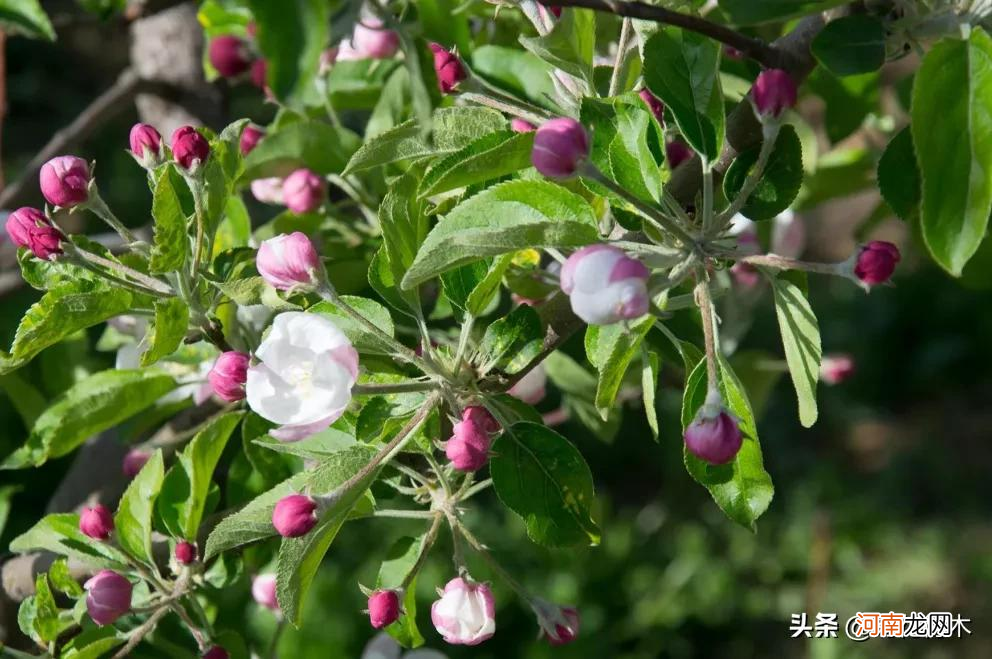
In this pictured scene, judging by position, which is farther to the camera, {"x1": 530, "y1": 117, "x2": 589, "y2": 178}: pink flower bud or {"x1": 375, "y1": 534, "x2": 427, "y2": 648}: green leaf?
{"x1": 375, "y1": 534, "x2": 427, "y2": 648}: green leaf

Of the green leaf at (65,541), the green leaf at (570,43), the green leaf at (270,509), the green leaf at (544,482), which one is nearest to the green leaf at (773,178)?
the green leaf at (570,43)

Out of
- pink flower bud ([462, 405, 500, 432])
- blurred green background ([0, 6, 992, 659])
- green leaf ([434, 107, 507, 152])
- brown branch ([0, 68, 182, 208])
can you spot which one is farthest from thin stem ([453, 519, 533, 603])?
blurred green background ([0, 6, 992, 659])

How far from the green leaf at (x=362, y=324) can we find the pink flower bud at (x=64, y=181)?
0.22 m

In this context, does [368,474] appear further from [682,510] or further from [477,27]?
[682,510]

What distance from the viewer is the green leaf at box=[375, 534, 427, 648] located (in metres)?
1.04

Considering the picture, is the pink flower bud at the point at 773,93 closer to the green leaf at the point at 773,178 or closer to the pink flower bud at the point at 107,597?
the green leaf at the point at 773,178

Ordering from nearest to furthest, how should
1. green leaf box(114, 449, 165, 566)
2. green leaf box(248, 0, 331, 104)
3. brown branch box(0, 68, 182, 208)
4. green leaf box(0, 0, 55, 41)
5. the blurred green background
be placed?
green leaf box(248, 0, 331, 104), green leaf box(114, 449, 165, 566), green leaf box(0, 0, 55, 41), brown branch box(0, 68, 182, 208), the blurred green background

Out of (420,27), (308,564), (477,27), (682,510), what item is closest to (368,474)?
(308,564)

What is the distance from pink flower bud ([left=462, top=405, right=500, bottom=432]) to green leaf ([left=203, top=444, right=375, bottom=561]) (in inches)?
3.3

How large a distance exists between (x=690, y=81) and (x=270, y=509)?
1.53 ft

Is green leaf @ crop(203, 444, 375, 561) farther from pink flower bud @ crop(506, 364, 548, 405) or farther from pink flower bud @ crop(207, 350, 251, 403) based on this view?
pink flower bud @ crop(506, 364, 548, 405)

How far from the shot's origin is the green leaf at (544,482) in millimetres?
917

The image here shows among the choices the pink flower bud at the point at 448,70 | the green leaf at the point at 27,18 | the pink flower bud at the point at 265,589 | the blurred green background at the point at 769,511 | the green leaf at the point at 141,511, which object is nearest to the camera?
the pink flower bud at the point at 448,70

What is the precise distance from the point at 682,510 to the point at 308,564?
338 cm
